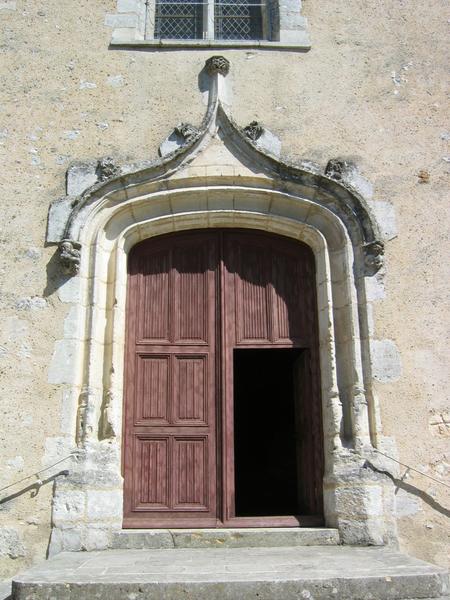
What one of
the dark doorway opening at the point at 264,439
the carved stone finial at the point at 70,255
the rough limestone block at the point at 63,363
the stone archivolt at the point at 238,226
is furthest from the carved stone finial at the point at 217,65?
the dark doorway opening at the point at 264,439

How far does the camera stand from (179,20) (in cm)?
603

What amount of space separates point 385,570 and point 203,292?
2548 millimetres

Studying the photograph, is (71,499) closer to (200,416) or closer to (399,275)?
(200,416)

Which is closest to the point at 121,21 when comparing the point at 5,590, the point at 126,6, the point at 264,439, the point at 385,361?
the point at 126,6

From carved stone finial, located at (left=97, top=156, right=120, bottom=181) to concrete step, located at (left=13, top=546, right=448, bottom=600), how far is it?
2817mm

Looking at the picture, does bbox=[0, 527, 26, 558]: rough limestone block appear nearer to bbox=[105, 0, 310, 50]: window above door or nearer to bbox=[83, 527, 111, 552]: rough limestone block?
bbox=[83, 527, 111, 552]: rough limestone block

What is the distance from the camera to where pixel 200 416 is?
4883mm

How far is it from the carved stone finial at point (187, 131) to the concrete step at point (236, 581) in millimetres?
3175

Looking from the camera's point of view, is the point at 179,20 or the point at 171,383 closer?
the point at 171,383

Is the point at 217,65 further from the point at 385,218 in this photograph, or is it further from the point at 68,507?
the point at 68,507

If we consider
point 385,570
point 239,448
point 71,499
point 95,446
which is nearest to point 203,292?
point 95,446

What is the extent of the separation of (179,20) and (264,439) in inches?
221

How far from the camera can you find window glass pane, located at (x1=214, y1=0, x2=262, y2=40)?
5984 millimetres

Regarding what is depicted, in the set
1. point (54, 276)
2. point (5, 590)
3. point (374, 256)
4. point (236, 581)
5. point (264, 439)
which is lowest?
point (5, 590)
